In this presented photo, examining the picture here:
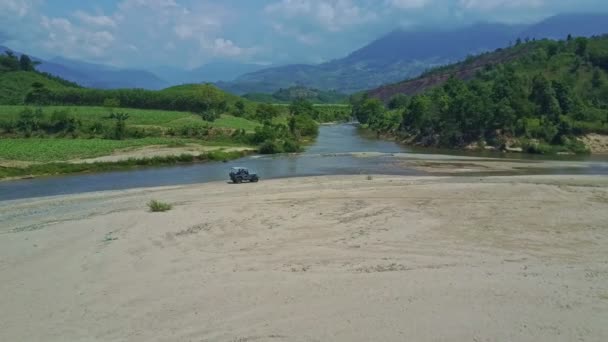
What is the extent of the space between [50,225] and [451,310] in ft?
79.4

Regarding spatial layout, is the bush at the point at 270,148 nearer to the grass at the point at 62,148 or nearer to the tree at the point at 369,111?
the grass at the point at 62,148

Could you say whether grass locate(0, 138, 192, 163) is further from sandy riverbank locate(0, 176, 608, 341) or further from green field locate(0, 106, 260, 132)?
sandy riverbank locate(0, 176, 608, 341)

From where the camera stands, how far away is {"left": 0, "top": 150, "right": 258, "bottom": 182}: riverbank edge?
59.7m

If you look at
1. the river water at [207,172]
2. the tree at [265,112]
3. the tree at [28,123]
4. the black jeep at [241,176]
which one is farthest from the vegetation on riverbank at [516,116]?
the tree at [28,123]

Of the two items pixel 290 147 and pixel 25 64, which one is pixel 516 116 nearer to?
pixel 290 147

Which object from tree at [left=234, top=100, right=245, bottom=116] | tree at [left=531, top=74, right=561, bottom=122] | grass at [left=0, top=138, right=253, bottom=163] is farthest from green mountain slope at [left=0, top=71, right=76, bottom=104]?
tree at [left=531, top=74, right=561, bottom=122]

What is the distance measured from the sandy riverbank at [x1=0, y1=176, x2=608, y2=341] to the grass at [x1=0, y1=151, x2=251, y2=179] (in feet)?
93.4

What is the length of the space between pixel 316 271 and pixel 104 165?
5420cm

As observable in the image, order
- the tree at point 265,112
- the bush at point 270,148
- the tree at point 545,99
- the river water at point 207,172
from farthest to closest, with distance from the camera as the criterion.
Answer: the tree at point 265,112 → the tree at point 545,99 → the bush at point 270,148 → the river water at point 207,172

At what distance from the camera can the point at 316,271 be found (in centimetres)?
1864

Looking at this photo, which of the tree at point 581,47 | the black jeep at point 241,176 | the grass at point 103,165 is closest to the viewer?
the black jeep at point 241,176

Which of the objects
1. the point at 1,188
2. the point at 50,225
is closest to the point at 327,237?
the point at 50,225

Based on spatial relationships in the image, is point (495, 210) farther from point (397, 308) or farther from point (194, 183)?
point (194, 183)

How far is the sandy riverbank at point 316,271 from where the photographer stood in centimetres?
1396
